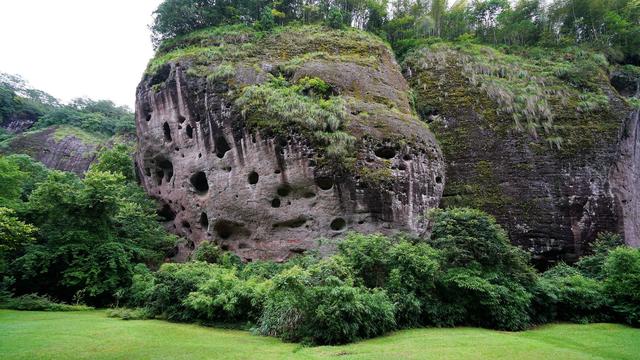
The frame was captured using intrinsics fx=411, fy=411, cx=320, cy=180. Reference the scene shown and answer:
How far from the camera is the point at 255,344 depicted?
918 cm

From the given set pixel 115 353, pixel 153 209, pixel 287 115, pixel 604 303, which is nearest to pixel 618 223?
pixel 604 303

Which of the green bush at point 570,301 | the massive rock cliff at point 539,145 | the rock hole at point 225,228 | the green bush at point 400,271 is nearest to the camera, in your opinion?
the green bush at point 400,271

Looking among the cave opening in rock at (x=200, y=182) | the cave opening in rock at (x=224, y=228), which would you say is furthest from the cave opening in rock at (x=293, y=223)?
the cave opening in rock at (x=200, y=182)

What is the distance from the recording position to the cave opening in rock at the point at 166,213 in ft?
72.4

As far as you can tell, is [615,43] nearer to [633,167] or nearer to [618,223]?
[633,167]

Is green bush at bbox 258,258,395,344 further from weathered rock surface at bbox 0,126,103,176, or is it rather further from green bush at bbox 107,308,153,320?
weathered rock surface at bbox 0,126,103,176

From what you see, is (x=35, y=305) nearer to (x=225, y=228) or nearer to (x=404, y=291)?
(x=225, y=228)

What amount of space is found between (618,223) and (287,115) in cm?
1537

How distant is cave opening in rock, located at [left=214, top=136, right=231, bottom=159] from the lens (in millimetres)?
19500

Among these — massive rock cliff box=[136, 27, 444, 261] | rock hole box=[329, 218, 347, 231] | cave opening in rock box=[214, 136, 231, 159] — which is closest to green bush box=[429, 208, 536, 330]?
massive rock cliff box=[136, 27, 444, 261]

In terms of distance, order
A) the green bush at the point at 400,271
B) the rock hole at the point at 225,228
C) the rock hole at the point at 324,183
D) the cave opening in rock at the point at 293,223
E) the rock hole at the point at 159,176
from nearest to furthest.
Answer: the green bush at the point at 400,271
the rock hole at the point at 324,183
the cave opening in rock at the point at 293,223
the rock hole at the point at 225,228
the rock hole at the point at 159,176

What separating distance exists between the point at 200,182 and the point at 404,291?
12868 millimetres

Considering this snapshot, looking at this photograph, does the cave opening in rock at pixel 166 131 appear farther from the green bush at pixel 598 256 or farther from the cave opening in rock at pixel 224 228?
the green bush at pixel 598 256

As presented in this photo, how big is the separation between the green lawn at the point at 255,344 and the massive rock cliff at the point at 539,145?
8150mm
